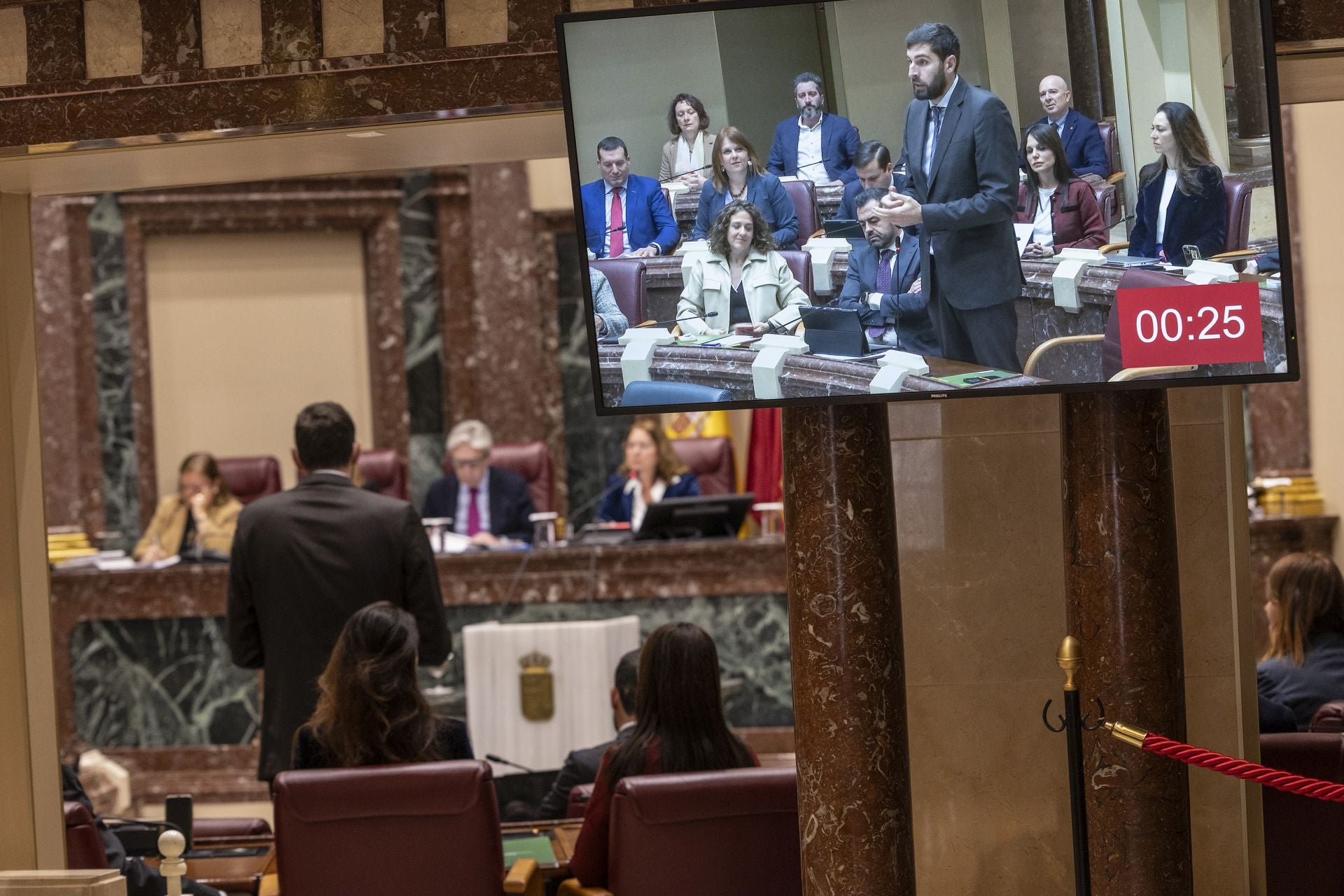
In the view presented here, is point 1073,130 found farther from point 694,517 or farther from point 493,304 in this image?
point 493,304

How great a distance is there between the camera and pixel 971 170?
3.10 metres

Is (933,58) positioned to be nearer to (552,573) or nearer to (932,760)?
(932,760)

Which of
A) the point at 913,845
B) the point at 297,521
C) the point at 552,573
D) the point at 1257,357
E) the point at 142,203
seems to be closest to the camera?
the point at 1257,357

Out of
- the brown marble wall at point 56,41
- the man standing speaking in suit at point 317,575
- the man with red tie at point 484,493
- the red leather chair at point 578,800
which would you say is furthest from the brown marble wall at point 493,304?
the brown marble wall at point 56,41

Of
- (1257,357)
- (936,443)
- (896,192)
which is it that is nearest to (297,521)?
(936,443)

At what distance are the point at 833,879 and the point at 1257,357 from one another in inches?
51.6

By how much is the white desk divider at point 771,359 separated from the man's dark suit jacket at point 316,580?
1433 millimetres

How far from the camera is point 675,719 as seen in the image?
3.50 m

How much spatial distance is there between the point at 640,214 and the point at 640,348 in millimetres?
267

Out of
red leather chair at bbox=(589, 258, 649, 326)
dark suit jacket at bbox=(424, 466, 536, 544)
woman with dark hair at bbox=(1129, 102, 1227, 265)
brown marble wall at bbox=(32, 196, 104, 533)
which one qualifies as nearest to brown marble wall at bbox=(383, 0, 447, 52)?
red leather chair at bbox=(589, 258, 649, 326)

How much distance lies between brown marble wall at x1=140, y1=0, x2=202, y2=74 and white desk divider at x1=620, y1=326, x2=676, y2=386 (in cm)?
123

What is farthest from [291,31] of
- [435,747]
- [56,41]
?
[435,747]

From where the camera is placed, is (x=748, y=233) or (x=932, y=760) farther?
(x=932, y=760)

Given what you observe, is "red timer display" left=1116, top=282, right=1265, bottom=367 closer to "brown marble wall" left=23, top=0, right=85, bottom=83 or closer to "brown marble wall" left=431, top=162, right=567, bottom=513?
"brown marble wall" left=23, top=0, right=85, bottom=83
